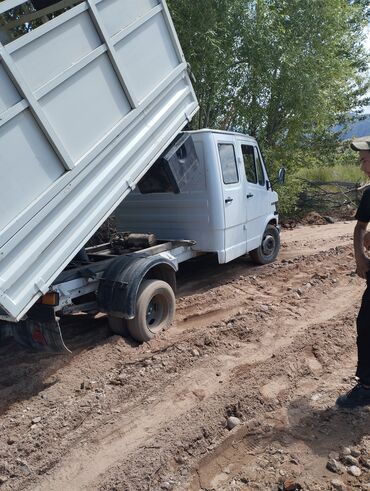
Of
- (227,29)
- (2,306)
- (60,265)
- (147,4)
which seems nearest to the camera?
(2,306)

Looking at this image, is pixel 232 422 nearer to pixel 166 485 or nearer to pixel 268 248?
pixel 166 485

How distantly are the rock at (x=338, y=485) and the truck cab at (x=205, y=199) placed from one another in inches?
143

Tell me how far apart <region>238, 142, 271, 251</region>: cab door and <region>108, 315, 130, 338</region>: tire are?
2.96 metres

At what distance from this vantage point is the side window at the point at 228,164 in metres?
6.10

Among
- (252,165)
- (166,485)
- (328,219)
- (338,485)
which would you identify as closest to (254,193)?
(252,165)

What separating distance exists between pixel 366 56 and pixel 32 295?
16184 mm

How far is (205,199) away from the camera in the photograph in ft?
19.3

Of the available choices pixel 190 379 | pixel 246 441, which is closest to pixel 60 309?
pixel 190 379

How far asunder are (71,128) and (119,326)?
2.13 meters

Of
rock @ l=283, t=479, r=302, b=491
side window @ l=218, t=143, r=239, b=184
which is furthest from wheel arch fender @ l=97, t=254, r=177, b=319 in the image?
rock @ l=283, t=479, r=302, b=491

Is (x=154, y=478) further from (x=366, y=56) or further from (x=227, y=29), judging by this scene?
(x=366, y=56)

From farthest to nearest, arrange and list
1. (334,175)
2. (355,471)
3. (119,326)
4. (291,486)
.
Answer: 1. (334,175)
2. (119,326)
3. (355,471)
4. (291,486)

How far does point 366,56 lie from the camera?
1549 centimetres

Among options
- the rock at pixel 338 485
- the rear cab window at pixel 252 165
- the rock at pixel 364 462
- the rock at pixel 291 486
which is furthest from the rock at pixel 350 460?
the rear cab window at pixel 252 165
